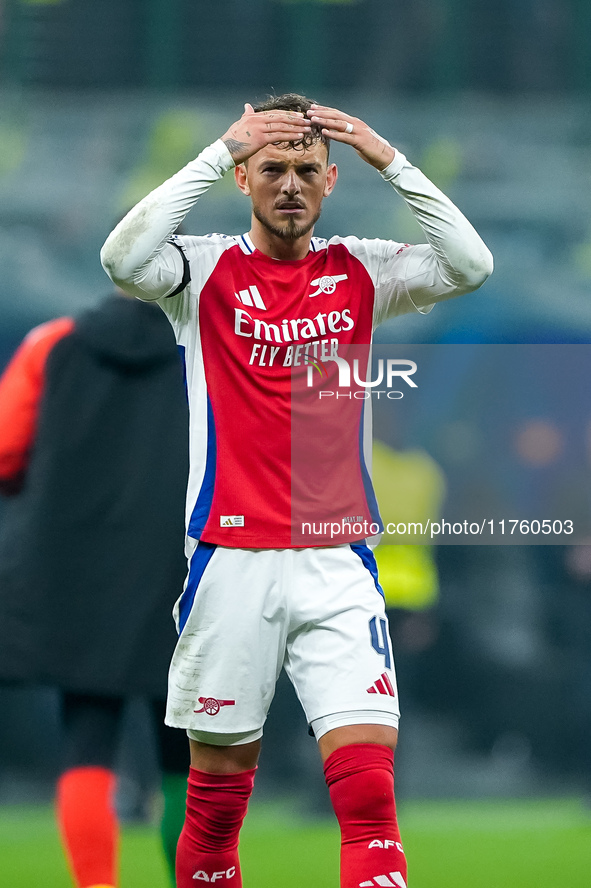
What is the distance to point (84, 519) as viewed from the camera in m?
3.02

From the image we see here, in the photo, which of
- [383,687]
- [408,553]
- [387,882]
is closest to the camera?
[387,882]

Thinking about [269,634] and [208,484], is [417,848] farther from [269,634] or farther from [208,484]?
[208,484]

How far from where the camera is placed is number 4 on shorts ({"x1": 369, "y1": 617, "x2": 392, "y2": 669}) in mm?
2137

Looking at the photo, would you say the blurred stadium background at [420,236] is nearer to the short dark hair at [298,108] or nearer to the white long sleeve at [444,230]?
the short dark hair at [298,108]

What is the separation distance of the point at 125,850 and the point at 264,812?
435 millimetres

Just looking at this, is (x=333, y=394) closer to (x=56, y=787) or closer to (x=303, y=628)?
(x=303, y=628)

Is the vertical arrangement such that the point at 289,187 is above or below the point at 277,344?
above

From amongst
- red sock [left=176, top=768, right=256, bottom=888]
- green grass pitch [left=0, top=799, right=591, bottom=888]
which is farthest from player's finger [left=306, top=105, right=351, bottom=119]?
green grass pitch [left=0, top=799, right=591, bottom=888]

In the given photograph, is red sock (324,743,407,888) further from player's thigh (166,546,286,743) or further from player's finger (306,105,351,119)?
player's finger (306,105,351,119)

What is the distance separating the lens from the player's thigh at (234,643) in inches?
85.6

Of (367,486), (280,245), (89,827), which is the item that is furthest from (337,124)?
(89,827)

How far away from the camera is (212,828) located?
7.39 feet

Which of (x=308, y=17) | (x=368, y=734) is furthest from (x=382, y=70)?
(x=368, y=734)

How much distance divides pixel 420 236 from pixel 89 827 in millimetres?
1973
